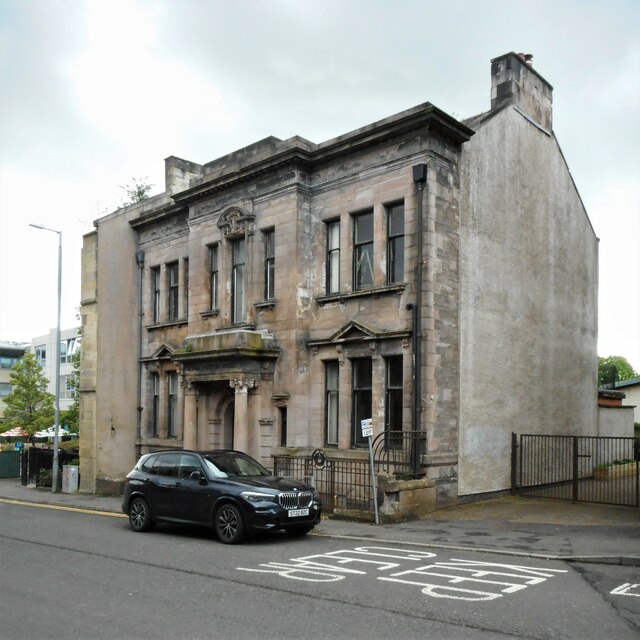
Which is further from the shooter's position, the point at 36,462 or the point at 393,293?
the point at 36,462

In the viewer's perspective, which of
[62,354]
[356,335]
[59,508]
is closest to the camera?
[356,335]

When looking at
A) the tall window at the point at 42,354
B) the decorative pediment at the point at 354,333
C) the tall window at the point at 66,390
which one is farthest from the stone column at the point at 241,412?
the tall window at the point at 42,354

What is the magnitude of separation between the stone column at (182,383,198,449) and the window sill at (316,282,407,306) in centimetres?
499

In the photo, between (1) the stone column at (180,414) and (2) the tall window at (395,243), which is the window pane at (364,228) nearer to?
(2) the tall window at (395,243)

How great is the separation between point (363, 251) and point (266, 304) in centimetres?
306

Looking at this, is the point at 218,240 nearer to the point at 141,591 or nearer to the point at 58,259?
the point at 58,259

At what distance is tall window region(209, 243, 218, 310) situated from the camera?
22.2 metres

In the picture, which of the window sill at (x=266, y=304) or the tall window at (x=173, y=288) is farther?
the tall window at (x=173, y=288)

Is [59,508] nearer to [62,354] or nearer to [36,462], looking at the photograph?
[36,462]

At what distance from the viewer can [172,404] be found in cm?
2447

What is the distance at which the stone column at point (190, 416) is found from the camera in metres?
21.4

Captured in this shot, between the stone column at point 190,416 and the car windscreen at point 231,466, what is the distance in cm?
710

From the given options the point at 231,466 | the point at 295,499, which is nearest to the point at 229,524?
the point at 295,499

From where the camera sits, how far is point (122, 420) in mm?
25391
